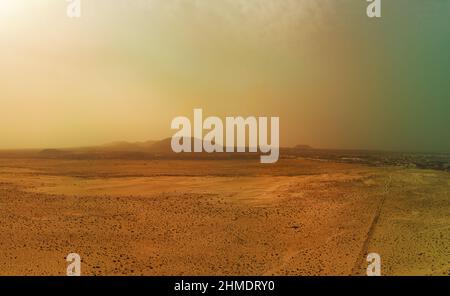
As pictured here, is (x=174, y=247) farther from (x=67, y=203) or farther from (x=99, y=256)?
(x=67, y=203)

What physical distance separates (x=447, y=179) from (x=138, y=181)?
14711mm

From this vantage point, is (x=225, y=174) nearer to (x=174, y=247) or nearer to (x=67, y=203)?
(x=67, y=203)

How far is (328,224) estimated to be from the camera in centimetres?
1127

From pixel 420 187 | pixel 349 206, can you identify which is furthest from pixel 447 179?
pixel 349 206

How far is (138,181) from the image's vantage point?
17531 millimetres

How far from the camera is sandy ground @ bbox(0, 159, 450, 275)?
29.0 feet

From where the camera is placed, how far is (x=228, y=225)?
1116cm

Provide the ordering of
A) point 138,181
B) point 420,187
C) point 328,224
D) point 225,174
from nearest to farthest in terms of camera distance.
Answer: point 328,224 < point 420,187 < point 138,181 < point 225,174

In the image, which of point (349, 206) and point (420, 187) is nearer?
point (349, 206)

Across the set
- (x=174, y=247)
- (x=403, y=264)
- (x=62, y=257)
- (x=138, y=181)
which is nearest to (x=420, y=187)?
(x=403, y=264)

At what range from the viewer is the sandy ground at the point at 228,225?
8852mm
